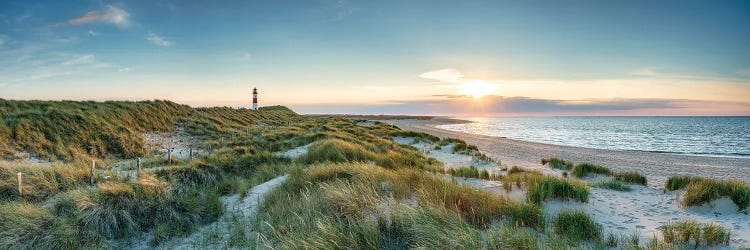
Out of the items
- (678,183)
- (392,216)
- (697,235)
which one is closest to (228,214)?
(392,216)

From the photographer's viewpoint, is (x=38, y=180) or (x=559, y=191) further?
(x=38, y=180)

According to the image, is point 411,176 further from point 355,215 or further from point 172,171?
point 172,171

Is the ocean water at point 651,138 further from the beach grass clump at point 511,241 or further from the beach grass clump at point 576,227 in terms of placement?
the beach grass clump at point 511,241

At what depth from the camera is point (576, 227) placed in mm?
5457

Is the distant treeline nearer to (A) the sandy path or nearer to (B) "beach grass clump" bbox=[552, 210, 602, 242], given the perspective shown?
(A) the sandy path

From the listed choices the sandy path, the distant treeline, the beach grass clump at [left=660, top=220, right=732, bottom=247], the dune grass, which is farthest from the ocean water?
the distant treeline

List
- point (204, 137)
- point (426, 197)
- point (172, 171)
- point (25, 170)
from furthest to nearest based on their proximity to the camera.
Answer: point (204, 137)
point (172, 171)
point (25, 170)
point (426, 197)

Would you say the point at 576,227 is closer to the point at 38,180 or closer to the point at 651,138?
the point at 38,180

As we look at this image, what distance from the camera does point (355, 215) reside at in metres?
5.63

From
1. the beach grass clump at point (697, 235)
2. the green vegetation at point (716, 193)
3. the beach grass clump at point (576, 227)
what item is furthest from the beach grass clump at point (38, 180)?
the green vegetation at point (716, 193)

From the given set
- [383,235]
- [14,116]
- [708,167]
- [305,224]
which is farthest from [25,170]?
[708,167]

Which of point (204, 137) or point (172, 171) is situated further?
point (204, 137)

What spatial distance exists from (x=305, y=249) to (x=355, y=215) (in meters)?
1.14

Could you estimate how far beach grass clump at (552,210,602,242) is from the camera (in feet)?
17.3
